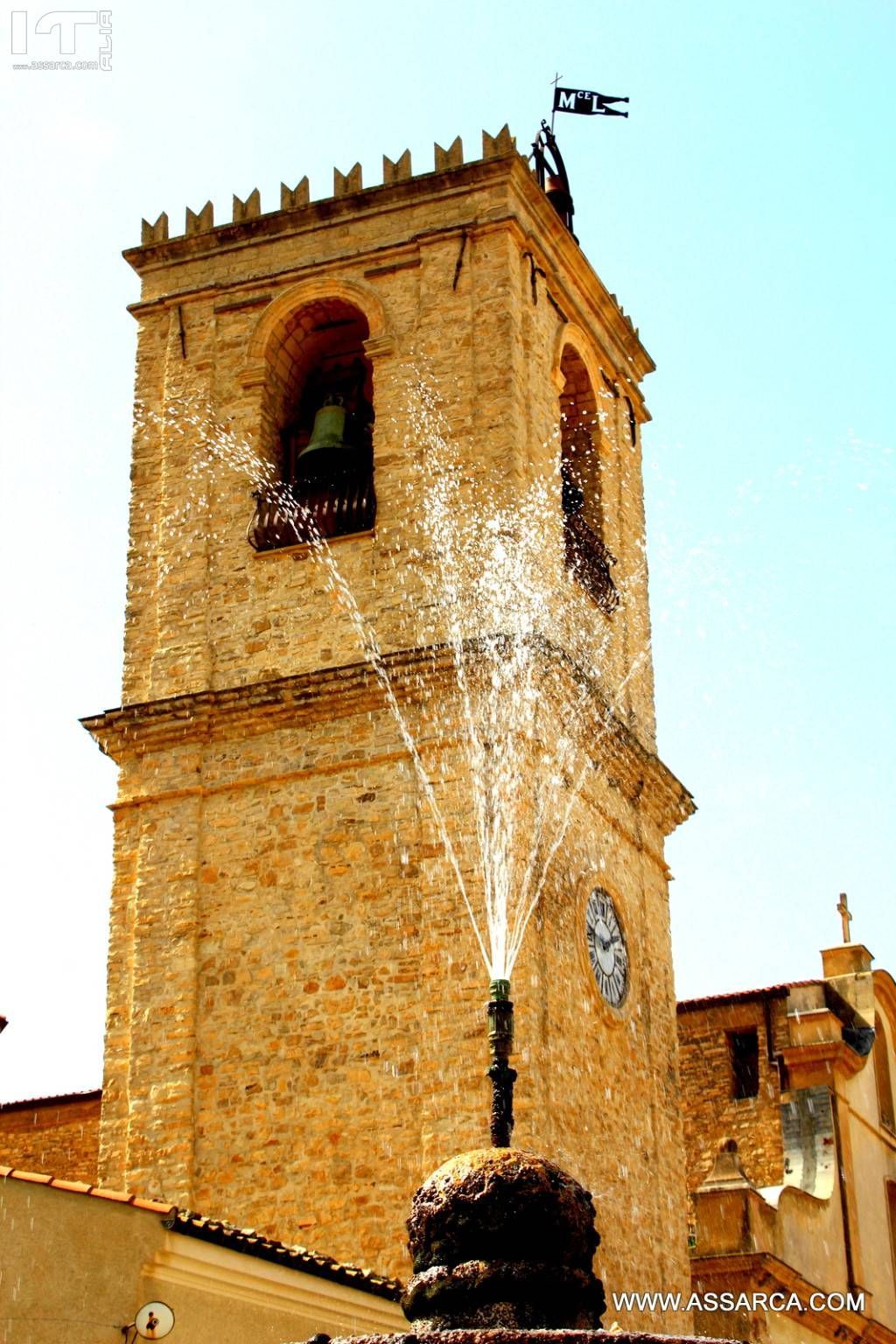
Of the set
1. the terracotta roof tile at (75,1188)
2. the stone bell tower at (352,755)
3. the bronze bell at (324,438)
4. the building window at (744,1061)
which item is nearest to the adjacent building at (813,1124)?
the building window at (744,1061)

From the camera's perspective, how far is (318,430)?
17719 millimetres

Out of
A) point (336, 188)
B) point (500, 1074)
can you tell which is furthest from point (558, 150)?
point (500, 1074)

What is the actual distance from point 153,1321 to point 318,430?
8.76 meters

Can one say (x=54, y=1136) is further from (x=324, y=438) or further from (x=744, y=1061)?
(x=324, y=438)

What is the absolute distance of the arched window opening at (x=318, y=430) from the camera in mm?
17203

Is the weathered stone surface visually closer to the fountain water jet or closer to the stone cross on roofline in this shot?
the fountain water jet

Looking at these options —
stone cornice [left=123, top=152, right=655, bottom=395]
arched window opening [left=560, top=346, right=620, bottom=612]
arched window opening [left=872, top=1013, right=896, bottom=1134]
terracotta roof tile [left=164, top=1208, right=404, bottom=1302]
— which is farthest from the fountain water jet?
arched window opening [left=872, top=1013, right=896, bottom=1134]

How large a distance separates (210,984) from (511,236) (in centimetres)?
673

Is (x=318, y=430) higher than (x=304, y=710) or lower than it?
higher

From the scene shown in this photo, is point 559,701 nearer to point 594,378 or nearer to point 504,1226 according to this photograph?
point 594,378

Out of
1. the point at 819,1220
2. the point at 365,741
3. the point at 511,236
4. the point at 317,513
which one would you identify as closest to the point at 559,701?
the point at 365,741

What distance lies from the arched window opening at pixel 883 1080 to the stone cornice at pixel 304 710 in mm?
7167

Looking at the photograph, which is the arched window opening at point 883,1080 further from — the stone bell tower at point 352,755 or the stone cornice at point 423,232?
the stone cornice at point 423,232

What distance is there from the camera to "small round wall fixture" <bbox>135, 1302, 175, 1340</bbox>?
35.5 feet
